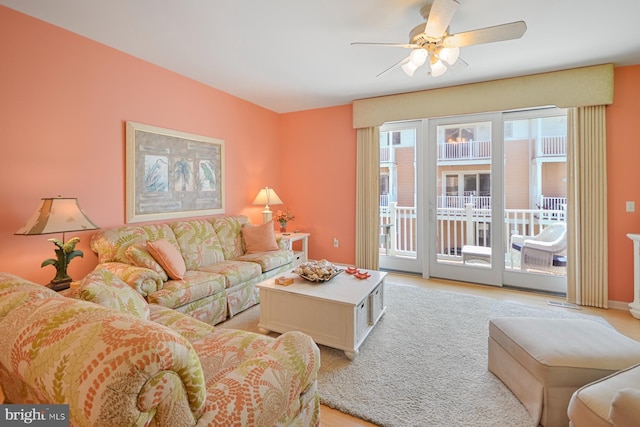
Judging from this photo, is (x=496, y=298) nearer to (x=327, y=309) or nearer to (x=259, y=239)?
(x=327, y=309)

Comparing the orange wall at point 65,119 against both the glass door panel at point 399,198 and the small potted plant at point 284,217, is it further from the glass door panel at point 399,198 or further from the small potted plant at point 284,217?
the glass door panel at point 399,198

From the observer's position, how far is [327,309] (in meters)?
2.30

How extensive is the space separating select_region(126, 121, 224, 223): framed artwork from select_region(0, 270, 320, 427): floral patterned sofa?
1918 millimetres

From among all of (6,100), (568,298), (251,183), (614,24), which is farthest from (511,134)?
(6,100)

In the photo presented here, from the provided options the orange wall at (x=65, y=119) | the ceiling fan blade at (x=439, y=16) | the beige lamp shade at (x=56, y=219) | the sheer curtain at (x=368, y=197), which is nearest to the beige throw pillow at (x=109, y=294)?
the beige lamp shade at (x=56, y=219)

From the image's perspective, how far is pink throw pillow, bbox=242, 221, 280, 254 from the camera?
3.74 metres

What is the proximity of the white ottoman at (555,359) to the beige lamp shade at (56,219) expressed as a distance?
3044mm

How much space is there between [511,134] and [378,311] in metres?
2.87

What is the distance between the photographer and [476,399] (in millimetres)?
1789

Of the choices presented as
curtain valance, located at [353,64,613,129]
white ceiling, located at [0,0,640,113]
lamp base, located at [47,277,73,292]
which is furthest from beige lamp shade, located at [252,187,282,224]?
lamp base, located at [47,277,73,292]

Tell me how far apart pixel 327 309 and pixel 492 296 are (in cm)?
239

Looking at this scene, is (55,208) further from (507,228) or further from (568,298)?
(568,298)

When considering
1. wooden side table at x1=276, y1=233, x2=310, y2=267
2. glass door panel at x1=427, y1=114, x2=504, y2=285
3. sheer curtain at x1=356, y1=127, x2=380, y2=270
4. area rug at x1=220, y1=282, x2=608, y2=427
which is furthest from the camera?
sheer curtain at x1=356, y1=127, x2=380, y2=270

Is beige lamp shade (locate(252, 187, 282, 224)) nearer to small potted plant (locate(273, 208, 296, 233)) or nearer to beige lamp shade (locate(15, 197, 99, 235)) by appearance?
small potted plant (locate(273, 208, 296, 233))
